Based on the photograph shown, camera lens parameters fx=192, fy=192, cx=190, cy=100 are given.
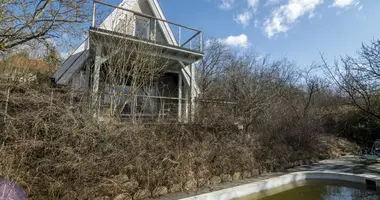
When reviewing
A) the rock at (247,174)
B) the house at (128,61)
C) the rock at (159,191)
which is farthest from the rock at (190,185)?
the rock at (247,174)

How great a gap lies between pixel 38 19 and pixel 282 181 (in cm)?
1007

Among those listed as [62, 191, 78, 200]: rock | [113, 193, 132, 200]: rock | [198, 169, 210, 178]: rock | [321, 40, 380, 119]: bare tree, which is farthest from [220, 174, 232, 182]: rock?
[321, 40, 380, 119]: bare tree

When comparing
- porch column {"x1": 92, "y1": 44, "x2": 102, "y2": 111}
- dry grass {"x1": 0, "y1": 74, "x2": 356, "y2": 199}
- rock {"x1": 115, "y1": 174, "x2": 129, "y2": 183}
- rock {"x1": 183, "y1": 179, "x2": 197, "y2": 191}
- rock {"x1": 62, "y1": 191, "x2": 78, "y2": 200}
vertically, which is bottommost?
rock {"x1": 183, "y1": 179, "x2": 197, "y2": 191}

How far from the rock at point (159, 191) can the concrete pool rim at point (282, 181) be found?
3.15 feet

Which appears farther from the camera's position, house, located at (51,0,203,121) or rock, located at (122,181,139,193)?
house, located at (51,0,203,121)

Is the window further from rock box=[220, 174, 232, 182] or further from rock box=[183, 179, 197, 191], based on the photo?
rock box=[220, 174, 232, 182]

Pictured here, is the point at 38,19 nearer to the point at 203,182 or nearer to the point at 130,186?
the point at 130,186

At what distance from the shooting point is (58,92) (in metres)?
5.33

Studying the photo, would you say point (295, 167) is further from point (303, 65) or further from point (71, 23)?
point (303, 65)

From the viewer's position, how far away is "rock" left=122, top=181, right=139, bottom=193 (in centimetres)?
514

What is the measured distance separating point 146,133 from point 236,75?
9.82m

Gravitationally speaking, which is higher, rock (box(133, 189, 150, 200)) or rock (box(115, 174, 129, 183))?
rock (box(115, 174, 129, 183))

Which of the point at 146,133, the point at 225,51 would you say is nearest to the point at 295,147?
the point at 146,133

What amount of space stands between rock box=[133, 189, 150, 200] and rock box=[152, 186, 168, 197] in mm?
178
